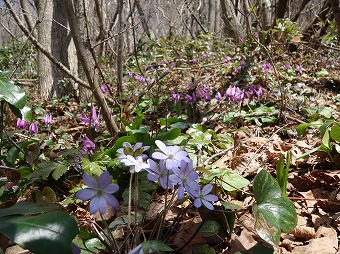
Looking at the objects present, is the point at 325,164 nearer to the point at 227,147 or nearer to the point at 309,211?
the point at 309,211

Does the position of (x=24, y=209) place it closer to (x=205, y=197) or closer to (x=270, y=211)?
(x=205, y=197)

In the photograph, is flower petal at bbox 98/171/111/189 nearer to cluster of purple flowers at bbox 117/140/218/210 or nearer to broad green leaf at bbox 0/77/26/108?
cluster of purple flowers at bbox 117/140/218/210

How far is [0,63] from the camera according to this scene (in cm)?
913

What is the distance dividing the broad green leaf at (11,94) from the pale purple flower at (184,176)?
76 cm

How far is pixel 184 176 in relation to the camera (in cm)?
95

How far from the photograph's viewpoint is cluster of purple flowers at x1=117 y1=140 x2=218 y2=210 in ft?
3.05

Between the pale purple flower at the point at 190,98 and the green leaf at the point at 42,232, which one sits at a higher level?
the green leaf at the point at 42,232

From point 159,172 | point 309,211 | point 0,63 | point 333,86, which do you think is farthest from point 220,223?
point 0,63

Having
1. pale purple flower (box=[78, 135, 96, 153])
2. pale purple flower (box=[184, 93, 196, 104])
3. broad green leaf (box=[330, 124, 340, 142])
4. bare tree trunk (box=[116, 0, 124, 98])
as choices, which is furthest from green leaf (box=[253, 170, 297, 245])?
bare tree trunk (box=[116, 0, 124, 98])

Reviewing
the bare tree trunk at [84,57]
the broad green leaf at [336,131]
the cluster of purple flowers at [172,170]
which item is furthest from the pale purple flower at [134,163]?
the bare tree trunk at [84,57]

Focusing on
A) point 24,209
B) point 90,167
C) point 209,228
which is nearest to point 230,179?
point 209,228

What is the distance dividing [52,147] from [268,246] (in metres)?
1.87

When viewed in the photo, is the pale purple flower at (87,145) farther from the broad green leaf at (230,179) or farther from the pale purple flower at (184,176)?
the pale purple flower at (184,176)

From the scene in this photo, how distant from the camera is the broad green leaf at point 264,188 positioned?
1.00 m
